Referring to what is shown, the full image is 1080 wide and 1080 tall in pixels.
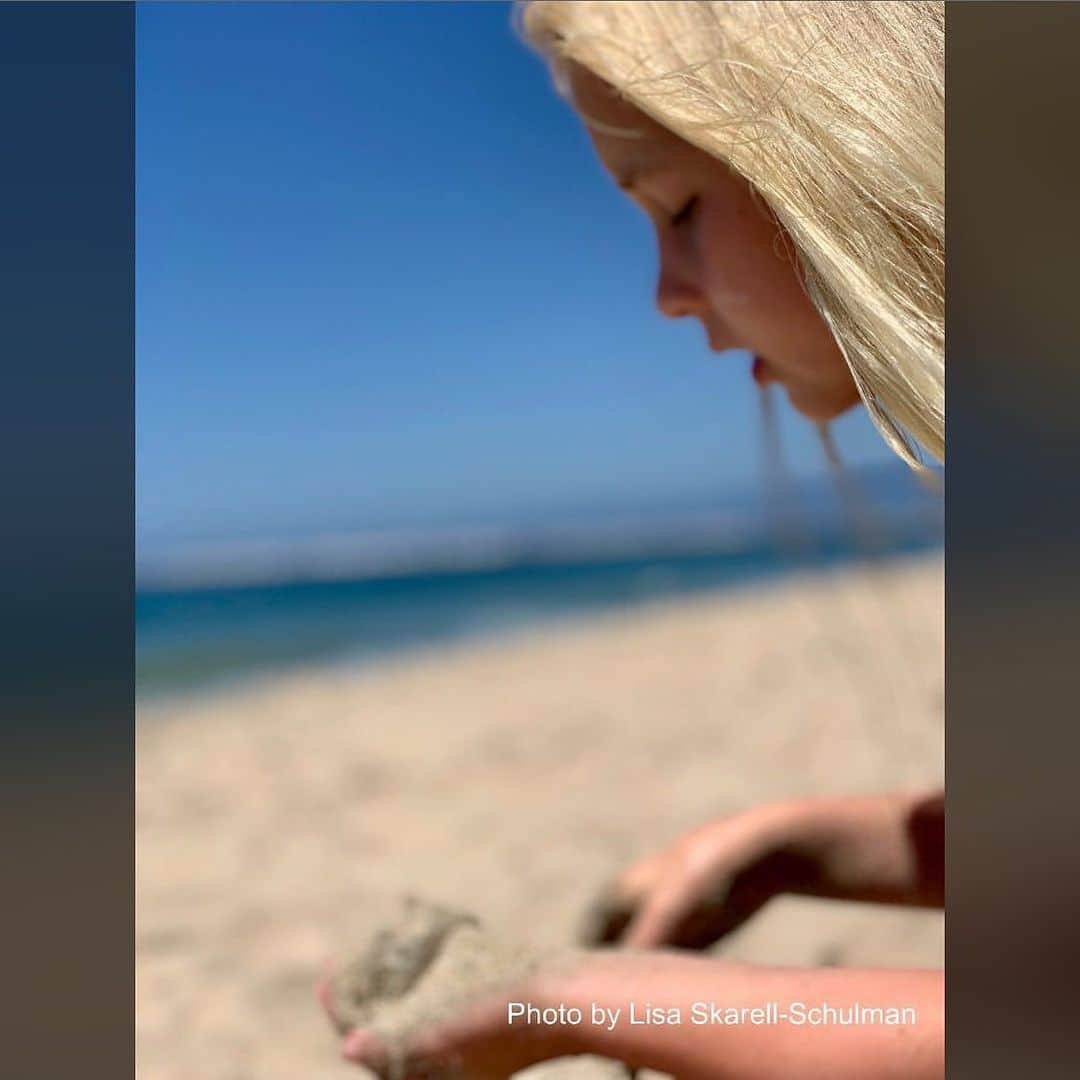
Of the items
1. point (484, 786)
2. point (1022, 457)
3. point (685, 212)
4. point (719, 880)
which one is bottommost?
point (484, 786)

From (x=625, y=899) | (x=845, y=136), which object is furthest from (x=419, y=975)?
(x=845, y=136)

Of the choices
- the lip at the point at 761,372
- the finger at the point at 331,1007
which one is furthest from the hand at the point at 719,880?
the lip at the point at 761,372

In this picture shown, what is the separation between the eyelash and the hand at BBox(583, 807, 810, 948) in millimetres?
459

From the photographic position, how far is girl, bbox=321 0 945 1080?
588 millimetres

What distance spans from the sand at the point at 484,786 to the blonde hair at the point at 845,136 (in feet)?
1.75

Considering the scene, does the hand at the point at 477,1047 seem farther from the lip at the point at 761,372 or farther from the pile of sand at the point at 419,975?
the lip at the point at 761,372

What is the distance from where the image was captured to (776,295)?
73 centimetres

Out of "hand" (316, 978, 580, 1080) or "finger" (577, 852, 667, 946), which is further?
"finger" (577, 852, 667, 946)

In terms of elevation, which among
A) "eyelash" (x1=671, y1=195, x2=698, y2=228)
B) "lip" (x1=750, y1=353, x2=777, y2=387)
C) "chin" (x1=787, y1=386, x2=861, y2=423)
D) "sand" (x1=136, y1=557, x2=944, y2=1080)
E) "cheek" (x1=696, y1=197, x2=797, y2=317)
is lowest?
"sand" (x1=136, y1=557, x2=944, y2=1080)

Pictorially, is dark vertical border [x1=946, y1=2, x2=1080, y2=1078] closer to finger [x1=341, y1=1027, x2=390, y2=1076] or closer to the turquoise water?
finger [x1=341, y1=1027, x2=390, y2=1076]

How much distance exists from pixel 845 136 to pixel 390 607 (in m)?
5.02

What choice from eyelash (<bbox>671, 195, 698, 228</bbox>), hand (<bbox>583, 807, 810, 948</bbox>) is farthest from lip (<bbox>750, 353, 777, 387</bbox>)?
hand (<bbox>583, 807, 810, 948</bbox>)

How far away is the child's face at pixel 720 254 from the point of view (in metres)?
0.72

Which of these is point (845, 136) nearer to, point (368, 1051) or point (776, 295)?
point (776, 295)
